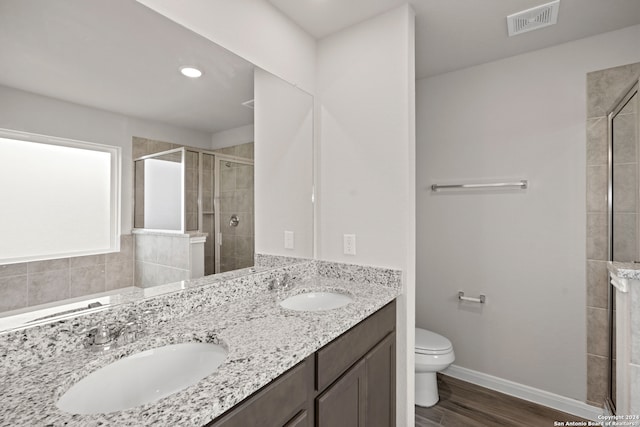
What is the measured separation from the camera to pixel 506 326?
2.22m

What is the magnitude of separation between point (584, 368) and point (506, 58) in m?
2.23

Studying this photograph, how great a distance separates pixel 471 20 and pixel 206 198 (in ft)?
6.09

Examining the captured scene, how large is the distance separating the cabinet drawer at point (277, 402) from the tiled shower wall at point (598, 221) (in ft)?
6.71

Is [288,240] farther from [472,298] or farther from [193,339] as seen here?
[472,298]

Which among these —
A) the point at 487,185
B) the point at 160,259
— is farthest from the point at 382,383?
the point at 487,185

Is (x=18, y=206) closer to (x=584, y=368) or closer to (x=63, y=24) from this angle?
(x=63, y=24)

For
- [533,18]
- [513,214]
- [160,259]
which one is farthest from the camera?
[513,214]

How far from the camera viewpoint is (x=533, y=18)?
1.77 meters

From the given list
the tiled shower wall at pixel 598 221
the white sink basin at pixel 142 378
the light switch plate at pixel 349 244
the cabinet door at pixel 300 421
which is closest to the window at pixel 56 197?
the white sink basin at pixel 142 378

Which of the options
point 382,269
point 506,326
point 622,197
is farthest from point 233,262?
point 622,197

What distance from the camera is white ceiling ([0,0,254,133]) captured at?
872 millimetres

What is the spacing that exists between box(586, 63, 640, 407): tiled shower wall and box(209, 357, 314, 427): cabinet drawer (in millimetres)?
2045

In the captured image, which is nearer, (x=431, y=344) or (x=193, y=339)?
(x=193, y=339)

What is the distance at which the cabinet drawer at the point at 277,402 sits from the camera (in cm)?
74
